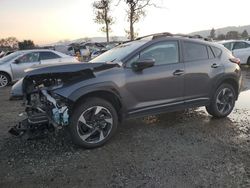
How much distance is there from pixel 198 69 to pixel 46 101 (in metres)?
2.93

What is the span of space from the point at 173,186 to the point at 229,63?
3.76m

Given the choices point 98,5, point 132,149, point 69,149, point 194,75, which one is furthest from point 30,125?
point 98,5

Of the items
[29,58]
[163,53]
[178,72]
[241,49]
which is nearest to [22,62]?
[29,58]

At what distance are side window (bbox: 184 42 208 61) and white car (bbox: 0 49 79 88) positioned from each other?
8.00 m

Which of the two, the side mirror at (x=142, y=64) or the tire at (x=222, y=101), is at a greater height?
the side mirror at (x=142, y=64)

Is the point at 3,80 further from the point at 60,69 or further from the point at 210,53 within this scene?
the point at 210,53

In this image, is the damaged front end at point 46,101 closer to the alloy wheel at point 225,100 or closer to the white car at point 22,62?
the alloy wheel at point 225,100

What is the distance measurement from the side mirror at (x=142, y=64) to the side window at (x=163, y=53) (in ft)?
0.88

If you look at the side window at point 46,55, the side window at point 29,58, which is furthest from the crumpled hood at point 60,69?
the side window at point 29,58

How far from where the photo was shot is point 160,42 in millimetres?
6117

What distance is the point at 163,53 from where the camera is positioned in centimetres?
615

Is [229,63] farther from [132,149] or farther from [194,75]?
[132,149]

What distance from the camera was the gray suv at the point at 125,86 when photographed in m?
5.21

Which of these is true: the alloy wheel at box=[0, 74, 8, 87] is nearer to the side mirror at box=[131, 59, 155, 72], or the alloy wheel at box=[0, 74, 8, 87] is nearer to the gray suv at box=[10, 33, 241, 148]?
the gray suv at box=[10, 33, 241, 148]
